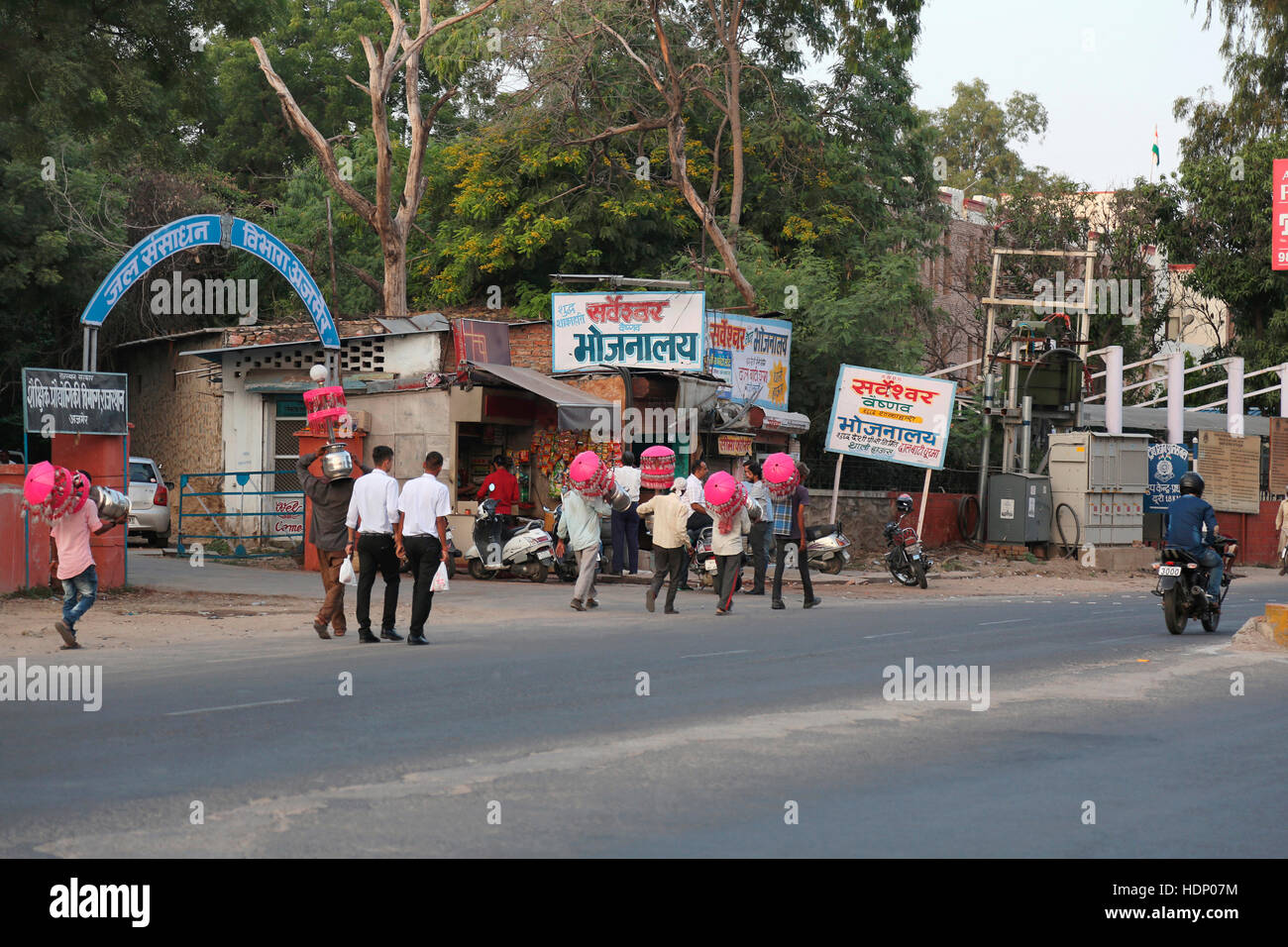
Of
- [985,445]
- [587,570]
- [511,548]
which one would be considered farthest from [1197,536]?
[985,445]

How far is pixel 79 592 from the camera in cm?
1316

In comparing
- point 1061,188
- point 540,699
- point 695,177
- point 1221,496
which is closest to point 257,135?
point 695,177

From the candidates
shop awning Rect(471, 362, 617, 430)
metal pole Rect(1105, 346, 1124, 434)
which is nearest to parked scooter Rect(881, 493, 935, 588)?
shop awning Rect(471, 362, 617, 430)

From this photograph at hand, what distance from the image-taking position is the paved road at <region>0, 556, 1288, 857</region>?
621 centimetres

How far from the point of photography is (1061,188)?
47438 millimetres

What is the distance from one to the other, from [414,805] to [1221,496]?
32.3 meters

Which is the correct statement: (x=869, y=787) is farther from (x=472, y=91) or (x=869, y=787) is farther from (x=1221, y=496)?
(x=472, y=91)

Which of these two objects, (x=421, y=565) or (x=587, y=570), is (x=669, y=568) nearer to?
(x=587, y=570)

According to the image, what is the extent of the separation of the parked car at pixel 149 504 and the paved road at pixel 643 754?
13.6m

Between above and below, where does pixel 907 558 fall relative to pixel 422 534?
below

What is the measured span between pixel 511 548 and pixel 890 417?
8886mm

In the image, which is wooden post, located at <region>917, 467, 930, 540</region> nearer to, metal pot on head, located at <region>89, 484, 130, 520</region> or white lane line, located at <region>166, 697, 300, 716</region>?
metal pot on head, located at <region>89, 484, 130, 520</region>

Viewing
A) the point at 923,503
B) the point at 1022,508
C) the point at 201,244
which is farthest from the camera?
the point at 1022,508
